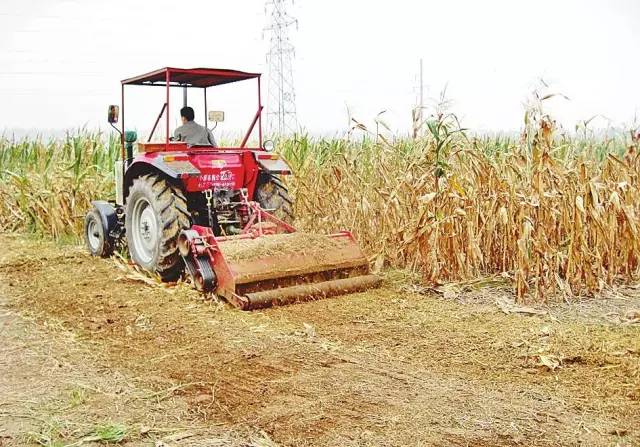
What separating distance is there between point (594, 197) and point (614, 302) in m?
0.86

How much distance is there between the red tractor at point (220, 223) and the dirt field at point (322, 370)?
0.24 meters

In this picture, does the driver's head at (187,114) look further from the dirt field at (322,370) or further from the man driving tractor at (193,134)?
the dirt field at (322,370)

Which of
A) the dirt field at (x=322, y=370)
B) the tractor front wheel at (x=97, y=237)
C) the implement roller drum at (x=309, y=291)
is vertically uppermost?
the tractor front wheel at (x=97, y=237)

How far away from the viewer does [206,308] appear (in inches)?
212

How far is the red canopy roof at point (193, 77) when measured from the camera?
21.1 ft

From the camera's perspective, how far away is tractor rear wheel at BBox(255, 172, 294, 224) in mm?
6676

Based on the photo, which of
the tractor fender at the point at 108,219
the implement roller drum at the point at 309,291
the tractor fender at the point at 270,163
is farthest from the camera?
the tractor fender at the point at 108,219

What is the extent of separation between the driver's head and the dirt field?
1732 mm

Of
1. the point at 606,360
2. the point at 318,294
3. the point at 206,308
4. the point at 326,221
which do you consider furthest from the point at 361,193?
the point at 606,360

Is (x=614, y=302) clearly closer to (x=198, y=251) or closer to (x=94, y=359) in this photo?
(x=198, y=251)

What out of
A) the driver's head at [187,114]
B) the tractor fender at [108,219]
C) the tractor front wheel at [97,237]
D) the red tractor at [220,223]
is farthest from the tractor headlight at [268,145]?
the tractor front wheel at [97,237]

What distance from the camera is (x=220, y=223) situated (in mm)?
6418

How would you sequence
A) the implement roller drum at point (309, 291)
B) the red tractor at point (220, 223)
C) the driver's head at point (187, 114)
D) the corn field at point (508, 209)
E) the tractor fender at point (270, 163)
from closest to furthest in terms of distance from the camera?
1. the implement roller drum at point (309, 291)
2. the red tractor at point (220, 223)
3. the corn field at point (508, 209)
4. the tractor fender at point (270, 163)
5. the driver's head at point (187, 114)

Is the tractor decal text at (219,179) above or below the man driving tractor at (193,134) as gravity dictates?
below
